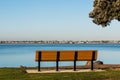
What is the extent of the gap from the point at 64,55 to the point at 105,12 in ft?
16.6

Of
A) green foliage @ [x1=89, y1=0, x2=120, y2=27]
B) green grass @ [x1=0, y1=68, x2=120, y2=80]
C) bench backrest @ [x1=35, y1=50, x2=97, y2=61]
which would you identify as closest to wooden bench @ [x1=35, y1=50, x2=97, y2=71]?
bench backrest @ [x1=35, y1=50, x2=97, y2=61]

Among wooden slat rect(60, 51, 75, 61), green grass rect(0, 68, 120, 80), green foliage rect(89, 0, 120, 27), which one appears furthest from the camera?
green foliage rect(89, 0, 120, 27)

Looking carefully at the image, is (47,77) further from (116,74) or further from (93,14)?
(93,14)

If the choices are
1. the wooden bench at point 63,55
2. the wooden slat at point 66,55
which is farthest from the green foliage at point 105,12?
the wooden slat at point 66,55

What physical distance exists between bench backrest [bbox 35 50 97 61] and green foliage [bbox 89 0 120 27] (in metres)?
3.64

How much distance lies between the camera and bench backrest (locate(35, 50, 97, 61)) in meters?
26.2

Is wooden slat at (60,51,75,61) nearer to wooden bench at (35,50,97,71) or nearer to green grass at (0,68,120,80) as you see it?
wooden bench at (35,50,97,71)

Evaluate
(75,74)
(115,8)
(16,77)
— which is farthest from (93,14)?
(16,77)

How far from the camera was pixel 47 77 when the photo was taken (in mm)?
23062

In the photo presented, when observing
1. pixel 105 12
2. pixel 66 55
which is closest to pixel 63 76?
pixel 66 55

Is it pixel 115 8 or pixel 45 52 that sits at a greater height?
pixel 115 8

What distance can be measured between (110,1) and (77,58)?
523 centimetres

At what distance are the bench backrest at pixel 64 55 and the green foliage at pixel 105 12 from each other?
364 cm

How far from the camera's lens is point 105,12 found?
29.5m
